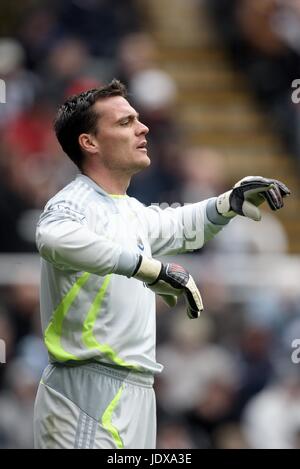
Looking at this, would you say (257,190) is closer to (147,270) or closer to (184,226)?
(184,226)

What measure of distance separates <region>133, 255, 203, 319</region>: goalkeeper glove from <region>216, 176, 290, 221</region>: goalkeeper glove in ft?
1.87

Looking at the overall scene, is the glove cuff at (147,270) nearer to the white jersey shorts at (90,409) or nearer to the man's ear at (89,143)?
the white jersey shorts at (90,409)

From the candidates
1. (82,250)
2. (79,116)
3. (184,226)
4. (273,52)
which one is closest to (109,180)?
(79,116)

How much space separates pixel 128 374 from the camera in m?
6.40

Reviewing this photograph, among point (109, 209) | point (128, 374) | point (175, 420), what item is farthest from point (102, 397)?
point (175, 420)

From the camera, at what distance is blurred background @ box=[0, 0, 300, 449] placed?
10.2 metres

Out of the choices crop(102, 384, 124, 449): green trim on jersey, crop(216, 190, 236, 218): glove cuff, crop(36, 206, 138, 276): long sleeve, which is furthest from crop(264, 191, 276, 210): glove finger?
crop(102, 384, 124, 449): green trim on jersey

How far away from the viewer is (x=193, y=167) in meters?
11.3

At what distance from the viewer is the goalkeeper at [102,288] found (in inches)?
242

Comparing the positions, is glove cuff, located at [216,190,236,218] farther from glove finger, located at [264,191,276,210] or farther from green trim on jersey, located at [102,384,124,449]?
green trim on jersey, located at [102,384,124,449]

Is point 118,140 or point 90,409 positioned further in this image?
point 118,140

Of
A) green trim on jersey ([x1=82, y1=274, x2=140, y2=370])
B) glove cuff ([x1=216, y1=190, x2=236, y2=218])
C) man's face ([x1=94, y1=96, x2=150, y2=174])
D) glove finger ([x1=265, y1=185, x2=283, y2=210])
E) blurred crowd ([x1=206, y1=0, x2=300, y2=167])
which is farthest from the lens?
blurred crowd ([x1=206, y1=0, x2=300, y2=167])

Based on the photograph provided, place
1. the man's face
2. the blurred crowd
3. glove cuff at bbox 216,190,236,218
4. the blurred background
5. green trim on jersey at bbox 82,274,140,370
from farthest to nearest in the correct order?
1. the blurred crowd
2. the blurred background
3. glove cuff at bbox 216,190,236,218
4. the man's face
5. green trim on jersey at bbox 82,274,140,370

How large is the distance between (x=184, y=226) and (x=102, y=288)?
68cm
